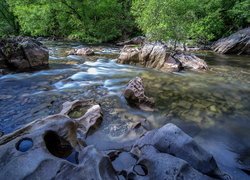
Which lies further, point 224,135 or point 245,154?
point 224,135

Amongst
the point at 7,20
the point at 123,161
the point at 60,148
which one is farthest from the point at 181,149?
the point at 7,20

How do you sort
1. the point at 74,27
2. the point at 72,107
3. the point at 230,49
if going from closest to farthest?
the point at 72,107
the point at 230,49
the point at 74,27

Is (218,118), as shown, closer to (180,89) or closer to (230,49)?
(180,89)

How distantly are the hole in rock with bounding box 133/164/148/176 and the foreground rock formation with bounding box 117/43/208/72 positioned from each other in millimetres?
7847

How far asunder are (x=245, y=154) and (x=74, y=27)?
26256 mm

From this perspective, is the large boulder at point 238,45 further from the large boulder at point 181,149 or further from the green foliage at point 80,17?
the large boulder at point 181,149

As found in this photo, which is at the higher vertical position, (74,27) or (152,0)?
(152,0)

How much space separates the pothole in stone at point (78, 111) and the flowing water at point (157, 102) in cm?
52

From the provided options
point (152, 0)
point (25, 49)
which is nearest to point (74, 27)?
point (152, 0)

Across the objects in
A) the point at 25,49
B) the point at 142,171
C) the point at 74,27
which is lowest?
the point at 74,27

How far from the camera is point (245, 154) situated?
4359 millimetres

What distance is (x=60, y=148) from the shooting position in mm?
3834

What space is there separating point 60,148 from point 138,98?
3.03m

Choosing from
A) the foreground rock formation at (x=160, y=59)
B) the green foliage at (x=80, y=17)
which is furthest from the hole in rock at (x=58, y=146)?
the green foliage at (x=80, y=17)
